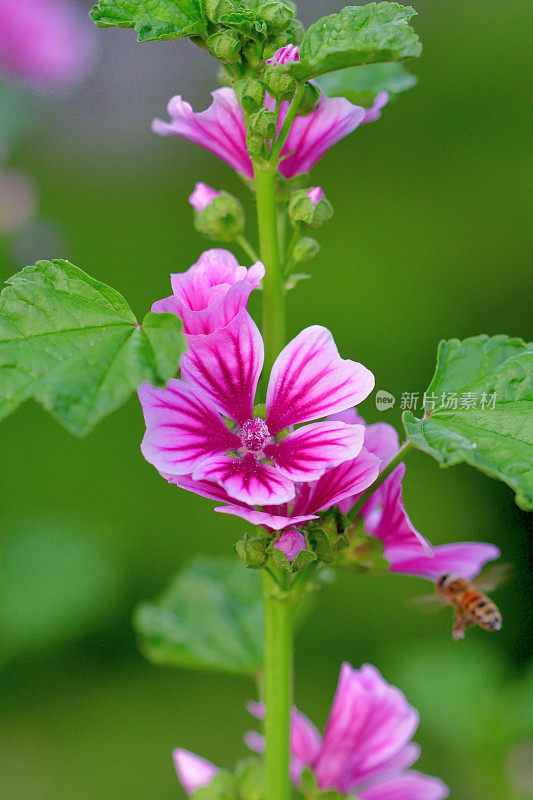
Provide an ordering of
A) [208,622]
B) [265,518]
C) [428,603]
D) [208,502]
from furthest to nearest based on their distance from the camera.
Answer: [208,502] → [208,622] → [428,603] → [265,518]

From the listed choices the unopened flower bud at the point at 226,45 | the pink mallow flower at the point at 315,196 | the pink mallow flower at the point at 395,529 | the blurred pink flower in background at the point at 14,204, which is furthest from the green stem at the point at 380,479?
the blurred pink flower in background at the point at 14,204

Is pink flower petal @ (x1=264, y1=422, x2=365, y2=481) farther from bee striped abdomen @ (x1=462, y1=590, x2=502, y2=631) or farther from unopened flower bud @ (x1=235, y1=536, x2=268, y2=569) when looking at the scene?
bee striped abdomen @ (x1=462, y1=590, x2=502, y2=631)

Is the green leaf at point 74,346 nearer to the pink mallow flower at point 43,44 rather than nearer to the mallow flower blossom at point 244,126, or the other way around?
the mallow flower blossom at point 244,126

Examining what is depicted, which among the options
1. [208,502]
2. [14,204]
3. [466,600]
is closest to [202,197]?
[466,600]

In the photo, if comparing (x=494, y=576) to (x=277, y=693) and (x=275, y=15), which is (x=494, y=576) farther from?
(x=275, y=15)

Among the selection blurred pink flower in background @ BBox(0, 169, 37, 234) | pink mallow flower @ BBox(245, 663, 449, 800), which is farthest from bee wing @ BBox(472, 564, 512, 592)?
blurred pink flower in background @ BBox(0, 169, 37, 234)
